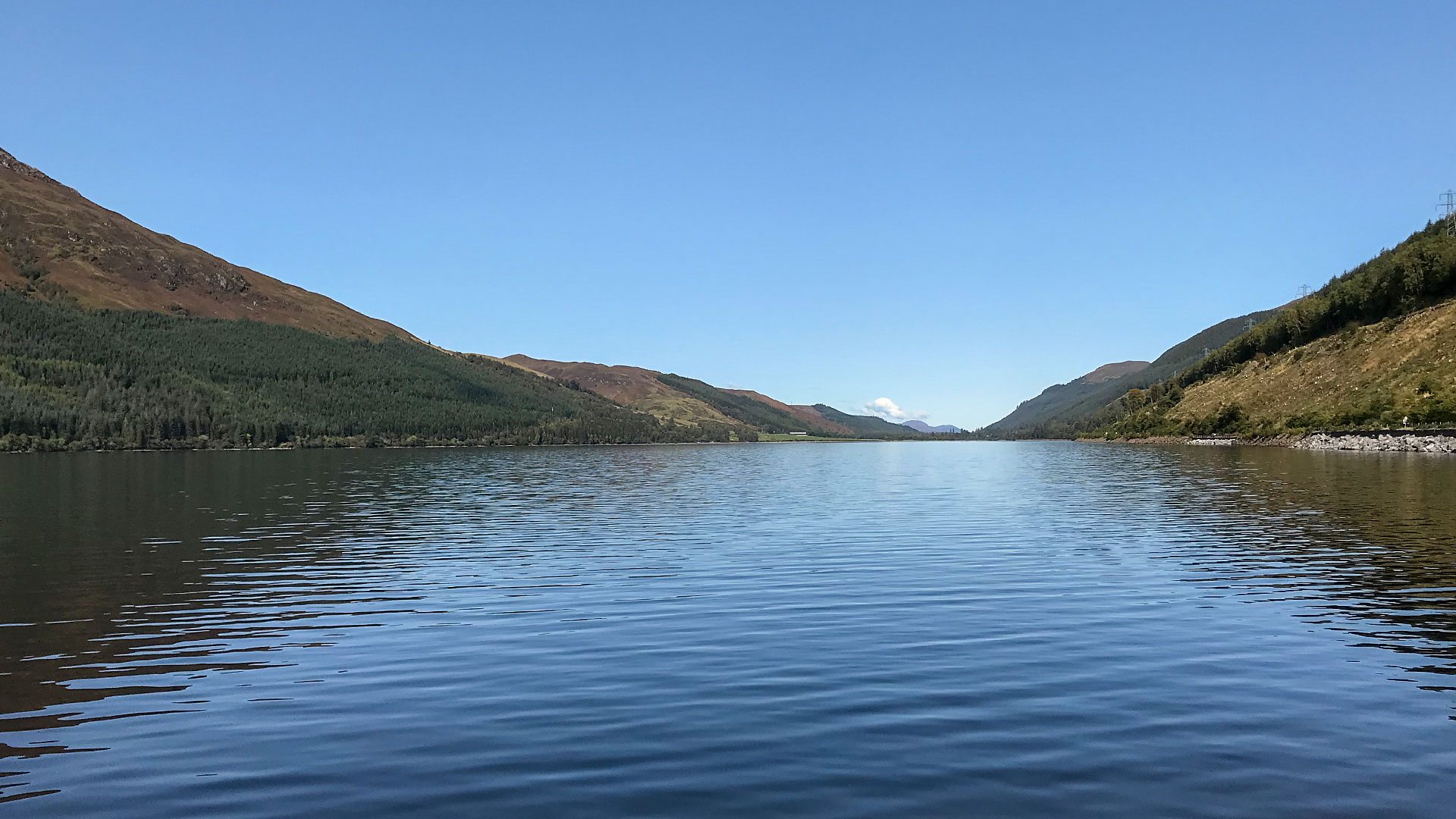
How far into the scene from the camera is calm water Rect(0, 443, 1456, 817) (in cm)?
1588

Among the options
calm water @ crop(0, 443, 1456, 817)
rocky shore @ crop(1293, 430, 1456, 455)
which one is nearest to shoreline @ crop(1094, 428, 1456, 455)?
rocky shore @ crop(1293, 430, 1456, 455)

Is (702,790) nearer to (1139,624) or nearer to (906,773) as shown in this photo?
(906,773)

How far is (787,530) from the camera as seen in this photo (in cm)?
6047

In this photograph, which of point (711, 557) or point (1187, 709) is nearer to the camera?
point (1187, 709)

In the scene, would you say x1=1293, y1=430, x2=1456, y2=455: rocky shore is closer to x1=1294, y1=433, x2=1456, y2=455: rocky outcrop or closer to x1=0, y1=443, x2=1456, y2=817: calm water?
x1=1294, y1=433, x2=1456, y2=455: rocky outcrop

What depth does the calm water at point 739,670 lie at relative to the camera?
52.1ft

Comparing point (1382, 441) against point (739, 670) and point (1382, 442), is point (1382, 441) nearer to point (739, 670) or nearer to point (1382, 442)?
point (1382, 442)

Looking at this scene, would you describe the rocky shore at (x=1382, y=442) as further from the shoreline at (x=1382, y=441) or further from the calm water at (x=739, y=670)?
the calm water at (x=739, y=670)

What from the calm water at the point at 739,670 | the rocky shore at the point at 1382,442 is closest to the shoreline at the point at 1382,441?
the rocky shore at the point at 1382,442

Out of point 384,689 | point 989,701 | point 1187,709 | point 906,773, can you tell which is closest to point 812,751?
point 906,773

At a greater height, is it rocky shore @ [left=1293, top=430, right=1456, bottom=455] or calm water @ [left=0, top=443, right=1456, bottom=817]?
rocky shore @ [left=1293, top=430, right=1456, bottom=455]

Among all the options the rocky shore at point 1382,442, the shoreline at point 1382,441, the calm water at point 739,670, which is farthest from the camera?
the shoreline at point 1382,441

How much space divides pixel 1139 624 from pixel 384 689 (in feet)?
70.9

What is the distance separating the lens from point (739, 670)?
2411 centimetres
